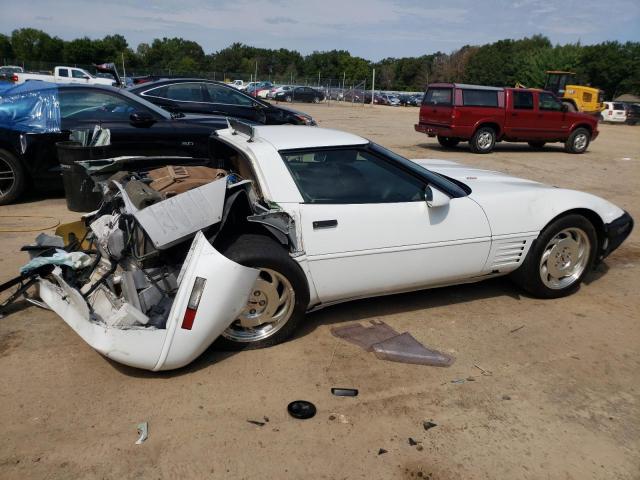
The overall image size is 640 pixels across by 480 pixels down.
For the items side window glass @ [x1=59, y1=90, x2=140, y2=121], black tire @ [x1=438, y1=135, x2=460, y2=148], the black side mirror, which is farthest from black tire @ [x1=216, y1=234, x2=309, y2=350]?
black tire @ [x1=438, y1=135, x2=460, y2=148]

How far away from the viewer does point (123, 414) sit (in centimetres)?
264

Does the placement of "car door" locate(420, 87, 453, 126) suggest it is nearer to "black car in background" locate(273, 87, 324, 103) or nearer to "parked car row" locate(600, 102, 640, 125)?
"parked car row" locate(600, 102, 640, 125)

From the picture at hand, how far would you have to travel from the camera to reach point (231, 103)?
10.3m

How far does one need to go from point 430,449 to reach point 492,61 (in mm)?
81481

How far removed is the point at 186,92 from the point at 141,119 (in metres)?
4.08

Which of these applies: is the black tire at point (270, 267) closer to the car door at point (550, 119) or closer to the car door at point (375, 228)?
the car door at point (375, 228)

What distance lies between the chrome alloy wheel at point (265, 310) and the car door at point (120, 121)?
12.5 ft

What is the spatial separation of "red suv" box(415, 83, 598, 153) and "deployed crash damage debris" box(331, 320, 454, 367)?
11.1 metres

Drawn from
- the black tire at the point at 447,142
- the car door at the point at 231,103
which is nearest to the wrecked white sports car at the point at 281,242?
the car door at the point at 231,103

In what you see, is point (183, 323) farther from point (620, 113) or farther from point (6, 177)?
point (620, 113)

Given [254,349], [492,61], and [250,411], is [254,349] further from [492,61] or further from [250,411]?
[492,61]

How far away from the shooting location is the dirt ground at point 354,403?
7.75 feet

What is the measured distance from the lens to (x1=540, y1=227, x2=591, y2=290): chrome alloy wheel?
4.09 metres

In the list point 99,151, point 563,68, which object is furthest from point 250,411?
point 563,68
